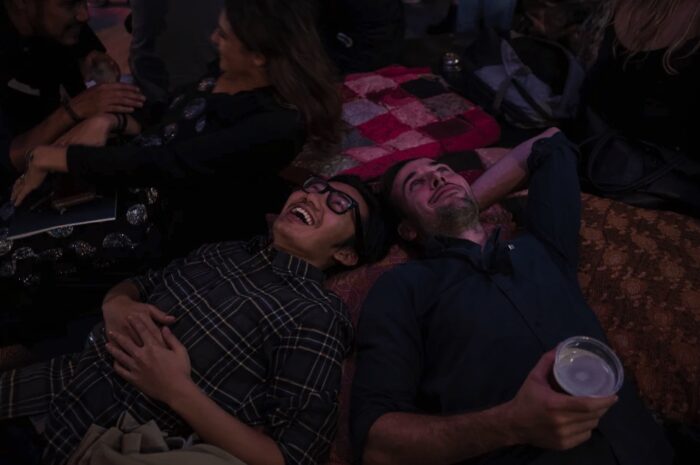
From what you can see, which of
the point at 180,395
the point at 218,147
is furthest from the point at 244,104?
A: the point at 180,395

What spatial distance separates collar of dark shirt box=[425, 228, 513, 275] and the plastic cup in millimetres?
547

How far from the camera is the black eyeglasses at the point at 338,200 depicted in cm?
188

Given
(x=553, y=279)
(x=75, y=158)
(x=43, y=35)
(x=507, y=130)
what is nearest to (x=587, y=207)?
(x=553, y=279)

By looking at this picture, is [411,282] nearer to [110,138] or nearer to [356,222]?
[356,222]

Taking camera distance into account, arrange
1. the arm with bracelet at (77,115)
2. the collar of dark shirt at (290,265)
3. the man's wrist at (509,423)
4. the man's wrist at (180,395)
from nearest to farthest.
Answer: the man's wrist at (509,423), the man's wrist at (180,395), the collar of dark shirt at (290,265), the arm with bracelet at (77,115)

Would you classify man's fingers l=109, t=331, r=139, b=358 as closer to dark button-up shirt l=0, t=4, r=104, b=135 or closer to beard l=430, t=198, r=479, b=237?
beard l=430, t=198, r=479, b=237

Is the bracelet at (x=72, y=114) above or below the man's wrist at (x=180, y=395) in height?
above

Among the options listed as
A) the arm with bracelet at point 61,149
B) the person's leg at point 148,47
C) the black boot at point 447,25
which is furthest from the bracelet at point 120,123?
the black boot at point 447,25

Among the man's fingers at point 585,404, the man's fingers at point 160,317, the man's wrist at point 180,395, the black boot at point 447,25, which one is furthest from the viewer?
the black boot at point 447,25

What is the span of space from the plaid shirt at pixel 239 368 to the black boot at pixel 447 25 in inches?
115

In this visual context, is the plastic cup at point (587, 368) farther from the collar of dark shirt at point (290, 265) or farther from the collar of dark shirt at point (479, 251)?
the collar of dark shirt at point (290, 265)

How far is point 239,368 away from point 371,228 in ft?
2.11

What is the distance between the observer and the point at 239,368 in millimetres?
1618

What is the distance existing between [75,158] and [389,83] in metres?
1.59
